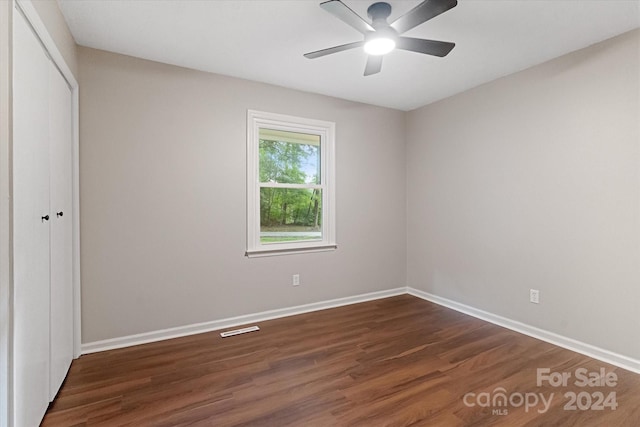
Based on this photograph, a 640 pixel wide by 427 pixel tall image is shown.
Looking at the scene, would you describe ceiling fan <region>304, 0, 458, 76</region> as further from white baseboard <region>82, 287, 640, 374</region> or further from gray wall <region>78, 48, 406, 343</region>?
white baseboard <region>82, 287, 640, 374</region>

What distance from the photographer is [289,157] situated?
11.5 feet

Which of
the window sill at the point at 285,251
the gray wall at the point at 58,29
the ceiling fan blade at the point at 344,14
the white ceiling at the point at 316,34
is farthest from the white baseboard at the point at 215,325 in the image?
the ceiling fan blade at the point at 344,14

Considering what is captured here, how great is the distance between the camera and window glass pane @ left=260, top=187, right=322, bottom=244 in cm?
338

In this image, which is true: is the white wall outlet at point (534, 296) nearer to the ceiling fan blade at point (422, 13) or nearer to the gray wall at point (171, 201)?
the gray wall at point (171, 201)

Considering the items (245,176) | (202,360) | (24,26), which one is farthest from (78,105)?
(202,360)

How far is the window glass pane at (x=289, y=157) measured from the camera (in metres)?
3.36

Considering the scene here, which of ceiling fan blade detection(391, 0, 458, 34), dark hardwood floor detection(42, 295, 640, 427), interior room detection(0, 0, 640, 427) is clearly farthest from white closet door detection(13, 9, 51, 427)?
ceiling fan blade detection(391, 0, 458, 34)

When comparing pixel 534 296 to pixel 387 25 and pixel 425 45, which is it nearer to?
pixel 425 45

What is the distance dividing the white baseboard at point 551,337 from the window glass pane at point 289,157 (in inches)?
85.9

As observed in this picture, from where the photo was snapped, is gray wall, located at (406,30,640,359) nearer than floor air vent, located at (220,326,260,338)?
Yes

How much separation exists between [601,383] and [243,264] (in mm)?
2972

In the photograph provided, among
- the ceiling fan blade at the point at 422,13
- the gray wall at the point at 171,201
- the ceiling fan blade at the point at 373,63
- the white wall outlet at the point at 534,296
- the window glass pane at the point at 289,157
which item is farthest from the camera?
the window glass pane at the point at 289,157

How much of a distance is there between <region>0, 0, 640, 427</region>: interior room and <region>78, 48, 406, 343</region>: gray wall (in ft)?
0.06

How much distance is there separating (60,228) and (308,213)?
226 cm
